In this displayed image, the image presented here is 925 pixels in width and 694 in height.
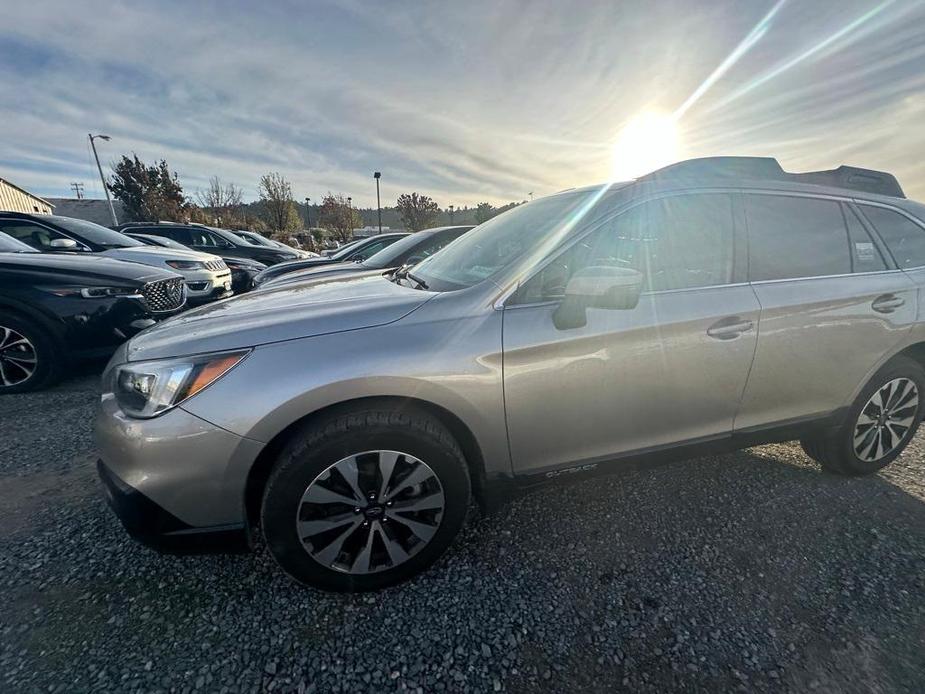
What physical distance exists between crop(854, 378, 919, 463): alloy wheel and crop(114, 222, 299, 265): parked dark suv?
12.5m

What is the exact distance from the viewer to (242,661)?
4.91ft

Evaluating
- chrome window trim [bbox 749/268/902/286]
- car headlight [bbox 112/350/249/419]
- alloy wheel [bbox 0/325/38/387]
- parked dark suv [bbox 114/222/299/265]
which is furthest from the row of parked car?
parked dark suv [bbox 114/222/299/265]

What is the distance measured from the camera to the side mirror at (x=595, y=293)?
166cm

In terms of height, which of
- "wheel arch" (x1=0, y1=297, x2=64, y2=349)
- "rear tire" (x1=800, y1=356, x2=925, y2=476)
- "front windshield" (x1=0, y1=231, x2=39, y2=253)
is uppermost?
"front windshield" (x1=0, y1=231, x2=39, y2=253)

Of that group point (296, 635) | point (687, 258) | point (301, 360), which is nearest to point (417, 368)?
point (301, 360)

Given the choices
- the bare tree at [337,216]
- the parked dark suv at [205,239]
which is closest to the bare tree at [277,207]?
the bare tree at [337,216]

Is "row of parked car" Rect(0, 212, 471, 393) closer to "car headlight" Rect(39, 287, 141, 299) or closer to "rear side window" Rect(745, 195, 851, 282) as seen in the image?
"car headlight" Rect(39, 287, 141, 299)

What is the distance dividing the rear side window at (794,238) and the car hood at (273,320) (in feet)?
5.64

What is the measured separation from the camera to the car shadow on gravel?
147cm

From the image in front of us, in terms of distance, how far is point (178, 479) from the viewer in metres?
1.54

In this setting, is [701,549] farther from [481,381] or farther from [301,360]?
[301,360]

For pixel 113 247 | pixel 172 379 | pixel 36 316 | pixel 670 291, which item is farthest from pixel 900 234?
pixel 113 247

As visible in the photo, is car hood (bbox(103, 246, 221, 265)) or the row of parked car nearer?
the row of parked car

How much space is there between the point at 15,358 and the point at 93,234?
160 inches
